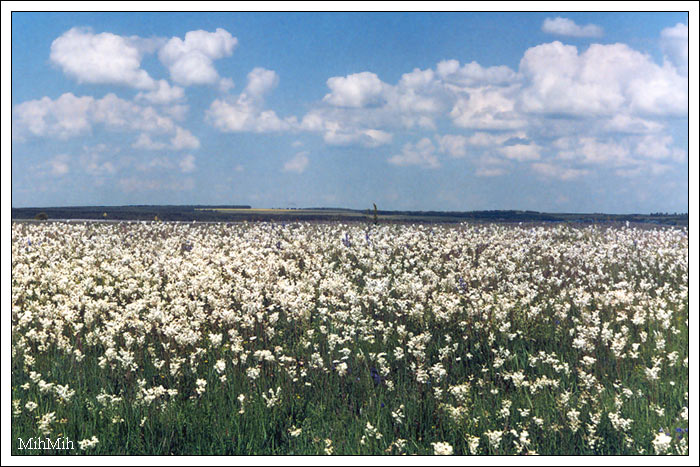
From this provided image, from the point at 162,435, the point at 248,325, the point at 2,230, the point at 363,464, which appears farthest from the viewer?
the point at 248,325

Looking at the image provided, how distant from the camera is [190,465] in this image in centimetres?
459

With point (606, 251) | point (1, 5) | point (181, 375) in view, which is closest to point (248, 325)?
point (181, 375)

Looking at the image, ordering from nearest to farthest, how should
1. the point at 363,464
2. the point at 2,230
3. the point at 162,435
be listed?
the point at 363,464
the point at 162,435
the point at 2,230

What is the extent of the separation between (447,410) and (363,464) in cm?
127

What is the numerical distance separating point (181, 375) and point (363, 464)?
2.79m

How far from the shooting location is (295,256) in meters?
14.8

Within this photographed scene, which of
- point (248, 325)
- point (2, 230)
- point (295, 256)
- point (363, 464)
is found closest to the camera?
point (363, 464)

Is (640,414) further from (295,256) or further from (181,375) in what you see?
(295,256)

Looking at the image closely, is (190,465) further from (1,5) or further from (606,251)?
(606,251)

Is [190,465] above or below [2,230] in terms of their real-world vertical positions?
below

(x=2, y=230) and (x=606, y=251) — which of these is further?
(x=606, y=251)

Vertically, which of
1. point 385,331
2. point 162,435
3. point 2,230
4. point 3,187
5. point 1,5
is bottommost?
point 162,435

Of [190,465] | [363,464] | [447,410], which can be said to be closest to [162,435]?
[190,465]

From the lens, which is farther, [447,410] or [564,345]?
[564,345]
